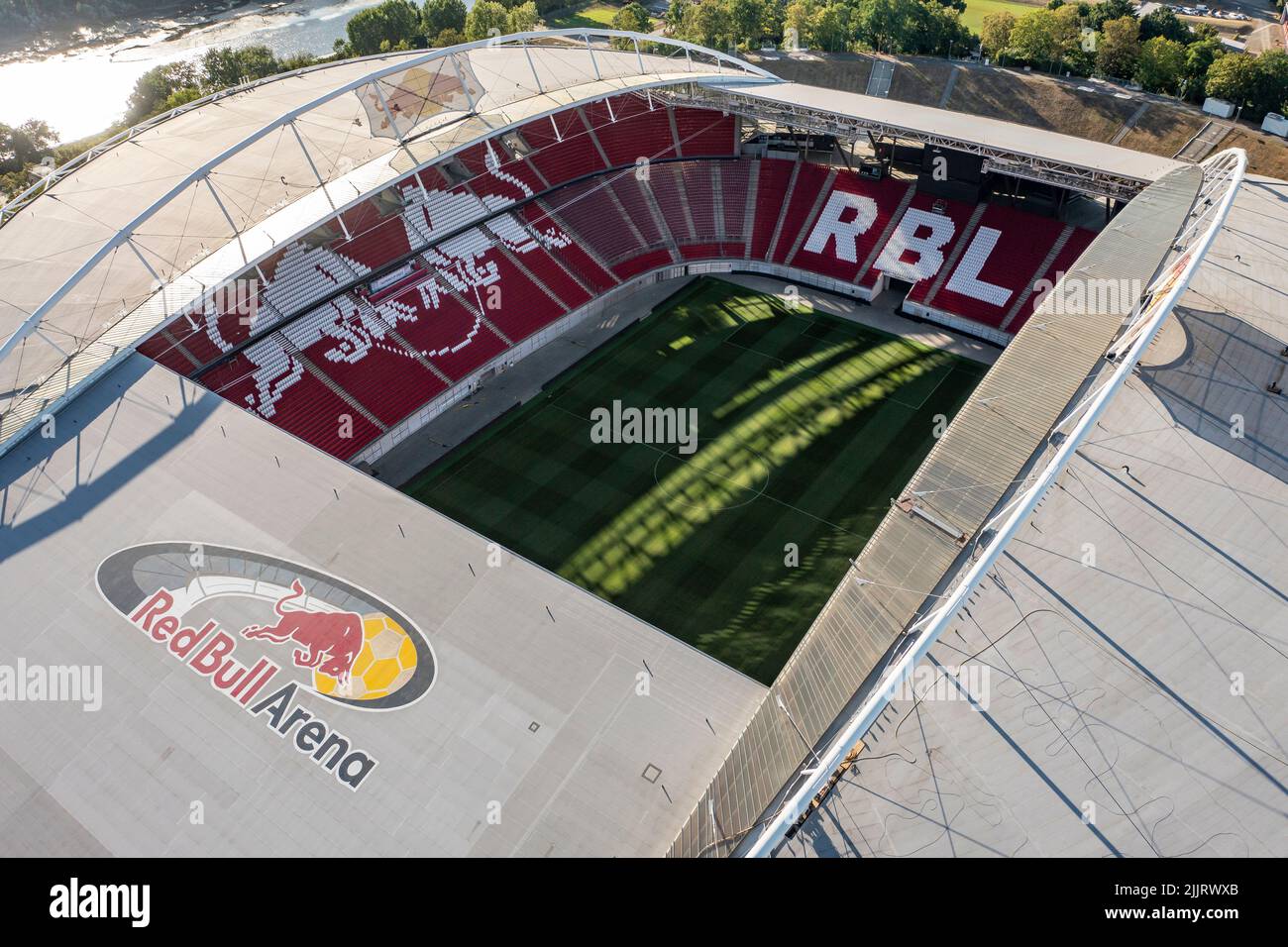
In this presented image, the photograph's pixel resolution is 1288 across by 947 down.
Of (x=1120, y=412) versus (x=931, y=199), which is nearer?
(x=1120, y=412)

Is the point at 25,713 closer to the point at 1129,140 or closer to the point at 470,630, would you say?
the point at 470,630

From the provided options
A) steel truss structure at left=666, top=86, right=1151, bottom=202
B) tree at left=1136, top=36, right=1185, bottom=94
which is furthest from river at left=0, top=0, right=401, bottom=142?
tree at left=1136, top=36, right=1185, bottom=94

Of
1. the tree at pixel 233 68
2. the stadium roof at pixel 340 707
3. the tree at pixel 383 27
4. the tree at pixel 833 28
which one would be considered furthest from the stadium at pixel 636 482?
the tree at pixel 383 27

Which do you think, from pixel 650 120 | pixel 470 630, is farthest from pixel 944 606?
pixel 650 120

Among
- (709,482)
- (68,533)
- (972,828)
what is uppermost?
(68,533)

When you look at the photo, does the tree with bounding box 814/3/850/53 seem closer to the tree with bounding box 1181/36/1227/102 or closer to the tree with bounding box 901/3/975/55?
the tree with bounding box 901/3/975/55

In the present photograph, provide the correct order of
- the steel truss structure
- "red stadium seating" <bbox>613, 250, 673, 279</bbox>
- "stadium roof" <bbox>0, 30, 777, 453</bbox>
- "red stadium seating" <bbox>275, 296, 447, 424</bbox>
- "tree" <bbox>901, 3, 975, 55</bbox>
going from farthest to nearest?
"tree" <bbox>901, 3, 975, 55</bbox> < "red stadium seating" <bbox>613, 250, 673, 279</bbox> < the steel truss structure < "red stadium seating" <bbox>275, 296, 447, 424</bbox> < "stadium roof" <bbox>0, 30, 777, 453</bbox>

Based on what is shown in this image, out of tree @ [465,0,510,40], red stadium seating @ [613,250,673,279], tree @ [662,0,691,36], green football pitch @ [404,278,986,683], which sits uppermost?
tree @ [465,0,510,40]
